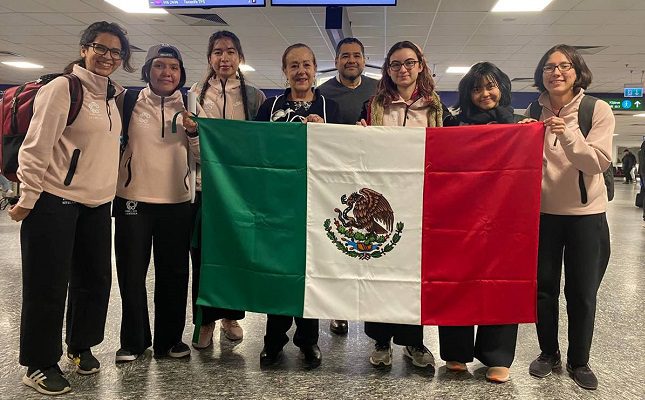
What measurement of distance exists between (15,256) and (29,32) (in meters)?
5.44

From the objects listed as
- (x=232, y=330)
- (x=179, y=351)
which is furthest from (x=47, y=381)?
(x=232, y=330)

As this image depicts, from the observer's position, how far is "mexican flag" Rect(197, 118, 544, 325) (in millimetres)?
2328

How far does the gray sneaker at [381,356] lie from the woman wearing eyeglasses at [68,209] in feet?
4.71

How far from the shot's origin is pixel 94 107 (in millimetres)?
2340

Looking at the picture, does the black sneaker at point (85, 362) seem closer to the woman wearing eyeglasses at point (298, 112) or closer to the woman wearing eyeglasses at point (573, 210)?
the woman wearing eyeglasses at point (298, 112)

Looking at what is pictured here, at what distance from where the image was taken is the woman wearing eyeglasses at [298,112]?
257 cm

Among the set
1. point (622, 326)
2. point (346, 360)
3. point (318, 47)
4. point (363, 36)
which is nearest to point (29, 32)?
point (318, 47)

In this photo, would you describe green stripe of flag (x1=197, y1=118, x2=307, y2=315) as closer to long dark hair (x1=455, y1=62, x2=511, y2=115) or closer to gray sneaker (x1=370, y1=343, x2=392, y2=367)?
gray sneaker (x1=370, y1=343, x2=392, y2=367)

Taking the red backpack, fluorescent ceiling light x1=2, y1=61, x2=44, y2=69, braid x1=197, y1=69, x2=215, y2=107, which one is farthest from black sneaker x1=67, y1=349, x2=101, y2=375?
fluorescent ceiling light x1=2, y1=61, x2=44, y2=69

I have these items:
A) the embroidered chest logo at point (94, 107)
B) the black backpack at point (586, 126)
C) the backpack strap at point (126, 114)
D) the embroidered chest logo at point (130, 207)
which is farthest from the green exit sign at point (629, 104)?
the embroidered chest logo at point (94, 107)

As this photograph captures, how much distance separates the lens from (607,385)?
7.89 ft

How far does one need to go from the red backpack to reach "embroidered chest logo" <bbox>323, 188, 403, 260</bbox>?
139 cm

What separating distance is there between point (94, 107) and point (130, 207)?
0.52 metres

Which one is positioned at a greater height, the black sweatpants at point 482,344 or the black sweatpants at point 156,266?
the black sweatpants at point 156,266
